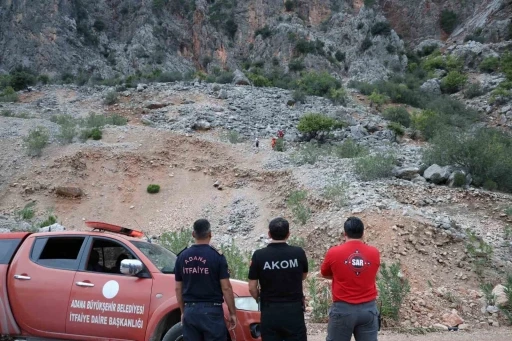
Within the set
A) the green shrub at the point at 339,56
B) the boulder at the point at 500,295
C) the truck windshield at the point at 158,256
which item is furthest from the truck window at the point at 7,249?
the green shrub at the point at 339,56

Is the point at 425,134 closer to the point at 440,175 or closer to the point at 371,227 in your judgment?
the point at 440,175

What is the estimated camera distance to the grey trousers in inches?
176

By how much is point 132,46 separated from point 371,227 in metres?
48.5

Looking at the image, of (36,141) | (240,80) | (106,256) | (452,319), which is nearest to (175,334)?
(106,256)

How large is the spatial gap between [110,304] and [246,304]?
1.44 meters

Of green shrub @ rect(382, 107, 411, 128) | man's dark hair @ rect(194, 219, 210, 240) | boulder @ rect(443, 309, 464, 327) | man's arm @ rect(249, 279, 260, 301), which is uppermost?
man's dark hair @ rect(194, 219, 210, 240)

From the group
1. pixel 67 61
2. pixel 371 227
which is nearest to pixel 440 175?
pixel 371 227

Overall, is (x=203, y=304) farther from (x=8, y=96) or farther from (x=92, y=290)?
(x=8, y=96)

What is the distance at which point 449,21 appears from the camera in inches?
2653

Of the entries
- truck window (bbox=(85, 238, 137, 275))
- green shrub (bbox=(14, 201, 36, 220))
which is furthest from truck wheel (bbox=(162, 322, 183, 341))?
green shrub (bbox=(14, 201, 36, 220))

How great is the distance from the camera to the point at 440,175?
16547 millimetres

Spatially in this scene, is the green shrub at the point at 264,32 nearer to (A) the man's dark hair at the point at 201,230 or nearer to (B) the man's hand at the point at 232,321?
(A) the man's dark hair at the point at 201,230

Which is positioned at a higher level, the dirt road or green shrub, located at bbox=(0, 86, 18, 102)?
green shrub, located at bbox=(0, 86, 18, 102)

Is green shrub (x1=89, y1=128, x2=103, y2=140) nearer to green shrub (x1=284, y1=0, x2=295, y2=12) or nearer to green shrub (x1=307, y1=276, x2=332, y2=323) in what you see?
green shrub (x1=307, y1=276, x2=332, y2=323)
